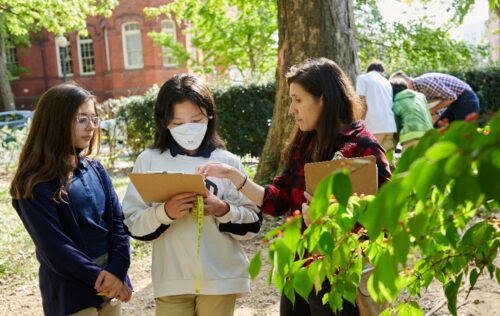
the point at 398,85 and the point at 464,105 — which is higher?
the point at 398,85

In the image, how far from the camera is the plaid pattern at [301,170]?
260 centimetres

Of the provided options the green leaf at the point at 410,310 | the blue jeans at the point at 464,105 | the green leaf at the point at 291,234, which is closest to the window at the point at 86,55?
the blue jeans at the point at 464,105

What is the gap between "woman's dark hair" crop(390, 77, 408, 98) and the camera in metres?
7.40

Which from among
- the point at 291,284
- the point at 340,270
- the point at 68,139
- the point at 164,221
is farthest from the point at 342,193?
the point at 68,139

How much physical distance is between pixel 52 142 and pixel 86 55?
32960 millimetres

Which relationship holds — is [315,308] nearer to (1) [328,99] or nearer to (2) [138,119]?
(1) [328,99]

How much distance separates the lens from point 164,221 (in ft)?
8.86

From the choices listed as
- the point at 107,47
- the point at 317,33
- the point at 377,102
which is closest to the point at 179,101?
the point at 317,33

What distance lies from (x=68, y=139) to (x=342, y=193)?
2.07m

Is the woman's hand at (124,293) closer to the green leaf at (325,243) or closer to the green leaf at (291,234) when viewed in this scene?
the green leaf at (325,243)

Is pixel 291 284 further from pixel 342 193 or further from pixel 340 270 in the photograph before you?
pixel 342 193

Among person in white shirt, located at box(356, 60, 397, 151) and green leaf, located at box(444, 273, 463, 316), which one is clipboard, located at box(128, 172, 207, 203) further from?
person in white shirt, located at box(356, 60, 397, 151)

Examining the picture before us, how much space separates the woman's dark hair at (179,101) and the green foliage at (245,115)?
31.1 feet

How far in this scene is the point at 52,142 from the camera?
2859 mm
